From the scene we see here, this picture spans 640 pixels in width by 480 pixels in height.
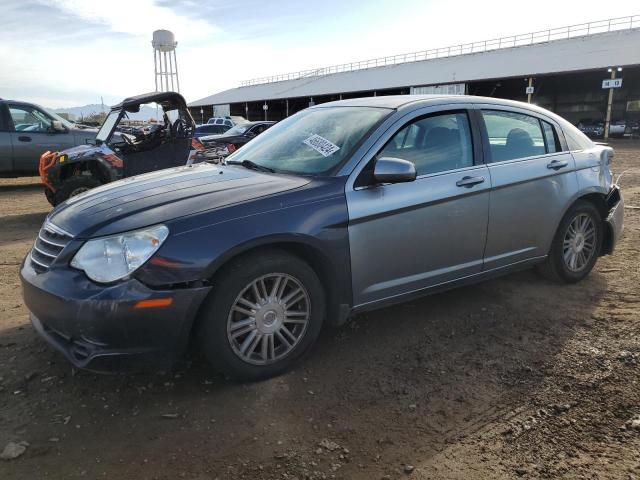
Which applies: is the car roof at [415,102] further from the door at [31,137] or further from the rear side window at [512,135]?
the door at [31,137]

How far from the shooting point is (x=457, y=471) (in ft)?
7.74

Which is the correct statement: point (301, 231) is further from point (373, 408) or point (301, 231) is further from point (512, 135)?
point (512, 135)

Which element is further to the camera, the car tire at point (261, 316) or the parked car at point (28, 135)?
the parked car at point (28, 135)

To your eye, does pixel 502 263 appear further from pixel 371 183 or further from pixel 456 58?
pixel 456 58

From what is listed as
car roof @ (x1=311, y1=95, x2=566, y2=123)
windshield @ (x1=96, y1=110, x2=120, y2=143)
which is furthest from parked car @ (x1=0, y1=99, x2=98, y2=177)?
car roof @ (x1=311, y1=95, x2=566, y2=123)

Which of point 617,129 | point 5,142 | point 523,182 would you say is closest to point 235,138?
point 5,142

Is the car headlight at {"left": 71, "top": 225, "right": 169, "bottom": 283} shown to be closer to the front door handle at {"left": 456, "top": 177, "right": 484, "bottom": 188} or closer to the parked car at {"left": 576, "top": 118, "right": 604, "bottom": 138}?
the front door handle at {"left": 456, "top": 177, "right": 484, "bottom": 188}

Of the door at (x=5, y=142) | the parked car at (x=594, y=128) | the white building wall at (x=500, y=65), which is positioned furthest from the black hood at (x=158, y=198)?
the parked car at (x=594, y=128)

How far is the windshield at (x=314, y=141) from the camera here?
3467 millimetres

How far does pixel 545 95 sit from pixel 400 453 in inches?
1924

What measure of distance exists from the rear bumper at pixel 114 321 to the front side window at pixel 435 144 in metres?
1.69

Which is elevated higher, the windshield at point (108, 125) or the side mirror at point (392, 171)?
the windshield at point (108, 125)

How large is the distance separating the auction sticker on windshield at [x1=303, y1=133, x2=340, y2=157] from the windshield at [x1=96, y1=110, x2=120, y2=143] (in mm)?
5570

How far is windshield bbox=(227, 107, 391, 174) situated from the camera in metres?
3.47
